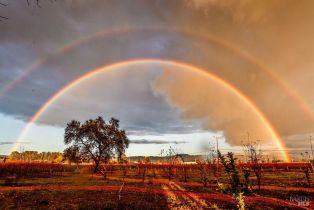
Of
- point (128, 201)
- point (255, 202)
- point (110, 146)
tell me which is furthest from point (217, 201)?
point (110, 146)

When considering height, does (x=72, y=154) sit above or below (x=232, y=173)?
above

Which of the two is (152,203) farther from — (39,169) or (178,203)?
(39,169)

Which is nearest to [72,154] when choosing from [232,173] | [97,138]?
[97,138]

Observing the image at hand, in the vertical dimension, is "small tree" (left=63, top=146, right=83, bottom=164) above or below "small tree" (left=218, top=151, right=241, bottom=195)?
above

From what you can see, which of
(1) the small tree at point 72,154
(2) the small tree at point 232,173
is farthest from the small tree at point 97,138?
(2) the small tree at point 232,173

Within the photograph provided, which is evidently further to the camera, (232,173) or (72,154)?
(72,154)

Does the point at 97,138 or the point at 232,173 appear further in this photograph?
the point at 97,138

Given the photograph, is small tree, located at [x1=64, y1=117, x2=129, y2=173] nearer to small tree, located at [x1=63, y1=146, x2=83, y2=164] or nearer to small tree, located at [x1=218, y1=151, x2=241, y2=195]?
small tree, located at [x1=63, y1=146, x2=83, y2=164]

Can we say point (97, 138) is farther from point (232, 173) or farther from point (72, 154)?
point (232, 173)

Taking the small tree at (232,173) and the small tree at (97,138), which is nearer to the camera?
the small tree at (232,173)

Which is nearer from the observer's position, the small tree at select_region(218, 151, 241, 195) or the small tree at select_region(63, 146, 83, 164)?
the small tree at select_region(218, 151, 241, 195)

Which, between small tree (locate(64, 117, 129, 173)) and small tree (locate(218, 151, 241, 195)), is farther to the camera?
small tree (locate(64, 117, 129, 173))

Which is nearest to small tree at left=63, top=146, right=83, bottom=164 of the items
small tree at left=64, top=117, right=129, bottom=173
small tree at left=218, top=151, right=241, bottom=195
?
small tree at left=64, top=117, right=129, bottom=173

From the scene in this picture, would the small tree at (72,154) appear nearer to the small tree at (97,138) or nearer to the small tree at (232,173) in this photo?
the small tree at (97,138)
